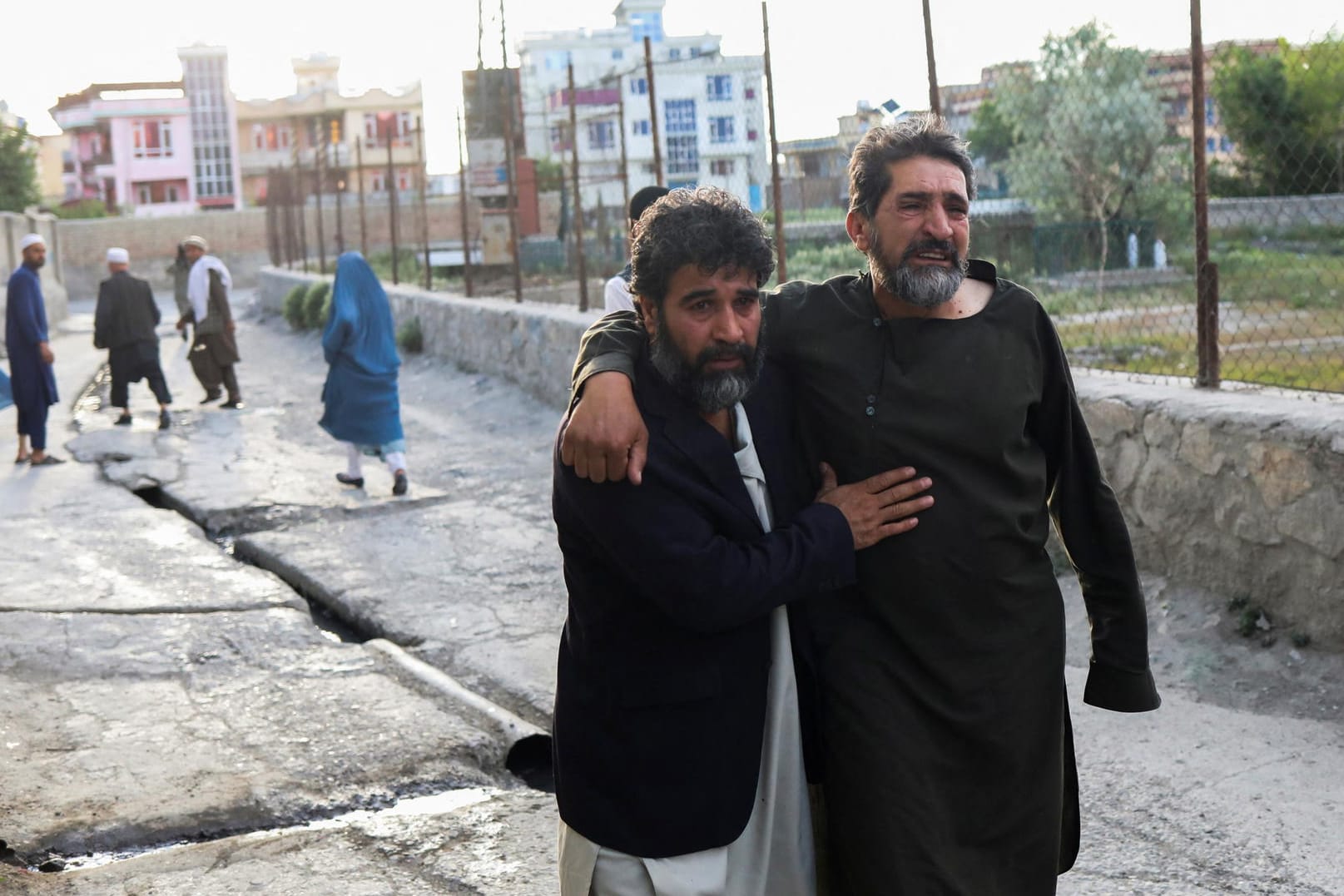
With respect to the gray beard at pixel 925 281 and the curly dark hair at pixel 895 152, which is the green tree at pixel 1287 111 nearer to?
the curly dark hair at pixel 895 152

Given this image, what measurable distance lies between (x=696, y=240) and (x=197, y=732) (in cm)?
318

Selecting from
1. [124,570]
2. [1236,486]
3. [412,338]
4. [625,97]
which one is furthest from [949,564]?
[625,97]

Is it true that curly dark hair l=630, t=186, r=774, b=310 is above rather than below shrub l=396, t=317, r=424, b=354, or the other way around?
above

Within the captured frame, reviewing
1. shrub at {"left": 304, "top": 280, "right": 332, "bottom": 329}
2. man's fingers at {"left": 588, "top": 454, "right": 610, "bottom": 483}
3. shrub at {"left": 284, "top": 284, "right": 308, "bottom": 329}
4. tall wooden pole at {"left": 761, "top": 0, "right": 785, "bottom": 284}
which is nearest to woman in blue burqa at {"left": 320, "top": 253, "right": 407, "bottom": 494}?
tall wooden pole at {"left": 761, "top": 0, "right": 785, "bottom": 284}

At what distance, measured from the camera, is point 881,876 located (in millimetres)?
2164

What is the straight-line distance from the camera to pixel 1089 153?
21.6 meters

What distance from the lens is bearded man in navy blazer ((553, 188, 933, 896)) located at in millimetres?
2023

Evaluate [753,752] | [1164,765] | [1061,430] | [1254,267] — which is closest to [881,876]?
[753,752]

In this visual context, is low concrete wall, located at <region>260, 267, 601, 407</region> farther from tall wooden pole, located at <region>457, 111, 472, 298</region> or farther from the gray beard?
the gray beard

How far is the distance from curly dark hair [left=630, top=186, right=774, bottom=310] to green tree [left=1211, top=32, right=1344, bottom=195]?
13.8 feet

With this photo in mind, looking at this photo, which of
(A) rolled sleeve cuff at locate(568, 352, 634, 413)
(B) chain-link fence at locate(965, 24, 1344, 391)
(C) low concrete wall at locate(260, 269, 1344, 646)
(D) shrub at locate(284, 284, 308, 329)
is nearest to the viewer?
(A) rolled sleeve cuff at locate(568, 352, 634, 413)

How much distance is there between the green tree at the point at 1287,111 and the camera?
5688mm

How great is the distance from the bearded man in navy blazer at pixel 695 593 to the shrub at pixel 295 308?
19.9m

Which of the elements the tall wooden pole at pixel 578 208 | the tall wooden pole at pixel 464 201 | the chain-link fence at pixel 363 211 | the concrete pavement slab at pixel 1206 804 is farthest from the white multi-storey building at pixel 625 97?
the concrete pavement slab at pixel 1206 804
